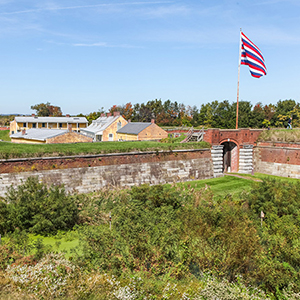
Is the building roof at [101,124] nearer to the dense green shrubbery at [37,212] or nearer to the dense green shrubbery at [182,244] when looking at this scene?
the dense green shrubbery at [182,244]

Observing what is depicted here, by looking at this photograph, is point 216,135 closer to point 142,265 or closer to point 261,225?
point 261,225

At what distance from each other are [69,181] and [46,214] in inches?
204

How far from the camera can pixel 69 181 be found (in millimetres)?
19672

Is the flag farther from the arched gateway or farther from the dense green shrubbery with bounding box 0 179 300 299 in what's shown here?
the dense green shrubbery with bounding box 0 179 300 299

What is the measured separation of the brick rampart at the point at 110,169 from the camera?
60.3ft

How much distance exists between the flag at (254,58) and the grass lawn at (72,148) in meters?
7.44

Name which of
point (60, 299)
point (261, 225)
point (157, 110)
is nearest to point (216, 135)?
point (261, 225)

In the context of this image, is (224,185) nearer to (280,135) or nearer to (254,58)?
(280,135)

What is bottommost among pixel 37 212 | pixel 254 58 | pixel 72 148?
pixel 37 212

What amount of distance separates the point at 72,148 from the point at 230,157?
15.0 m

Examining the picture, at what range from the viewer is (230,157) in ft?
95.2

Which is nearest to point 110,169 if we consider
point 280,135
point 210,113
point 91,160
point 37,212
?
point 91,160

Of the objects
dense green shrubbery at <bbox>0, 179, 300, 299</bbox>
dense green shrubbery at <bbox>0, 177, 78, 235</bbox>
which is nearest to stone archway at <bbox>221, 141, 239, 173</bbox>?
dense green shrubbery at <bbox>0, 179, 300, 299</bbox>

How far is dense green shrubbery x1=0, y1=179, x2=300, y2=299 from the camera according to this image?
365 inches
